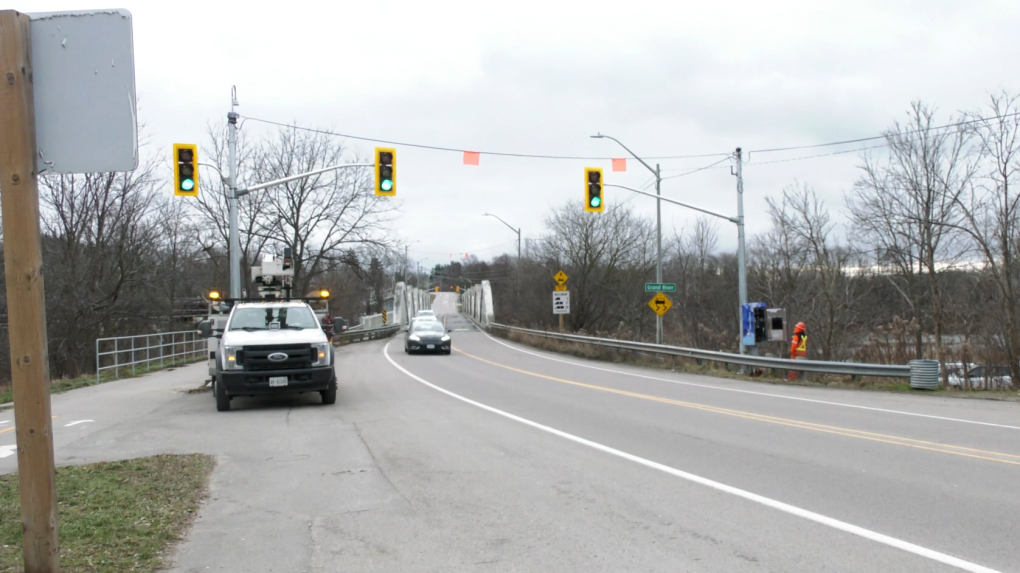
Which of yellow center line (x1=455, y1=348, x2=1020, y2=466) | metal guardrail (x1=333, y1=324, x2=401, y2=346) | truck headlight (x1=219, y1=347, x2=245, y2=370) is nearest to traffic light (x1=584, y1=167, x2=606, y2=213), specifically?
yellow center line (x1=455, y1=348, x2=1020, y2=466)

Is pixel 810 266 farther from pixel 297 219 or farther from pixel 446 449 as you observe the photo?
pixel 446 449

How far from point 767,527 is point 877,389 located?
13.2 meters

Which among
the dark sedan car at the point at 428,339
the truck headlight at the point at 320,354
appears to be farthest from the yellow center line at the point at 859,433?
the dark sedan car at the point at 428,339

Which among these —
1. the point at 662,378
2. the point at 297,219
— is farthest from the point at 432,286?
the point at 662,378

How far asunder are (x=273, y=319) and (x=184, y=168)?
4379 mm

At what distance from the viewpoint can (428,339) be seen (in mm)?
33469

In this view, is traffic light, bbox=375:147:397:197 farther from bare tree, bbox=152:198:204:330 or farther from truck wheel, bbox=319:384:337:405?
bare tree, bbox=152:198:204:330

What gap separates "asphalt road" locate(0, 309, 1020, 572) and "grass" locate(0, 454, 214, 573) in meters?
0.25

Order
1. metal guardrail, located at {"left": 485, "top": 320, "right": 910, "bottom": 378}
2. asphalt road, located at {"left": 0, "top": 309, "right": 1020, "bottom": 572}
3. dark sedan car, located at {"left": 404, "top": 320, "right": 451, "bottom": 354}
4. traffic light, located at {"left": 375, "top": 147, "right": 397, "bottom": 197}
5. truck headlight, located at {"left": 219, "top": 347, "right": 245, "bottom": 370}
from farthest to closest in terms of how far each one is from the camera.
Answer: dark sedan car, located at {"left": 404, "top": 320, "right": 451, "bottom": 354} → traffic light, located at {"left": 375, "top": 147, "right": 397, "bottom": 197} → metal guardrail, located at {"left": 485, "top": 320, "right": 910, "bottom": 378} → truck headlight, located at {"left": 219, "top": 347, "right": 245, "bottom": 370} → asphalt road, located at {"left": 0, "top": 309, "right": 1020, "bottom": 572}

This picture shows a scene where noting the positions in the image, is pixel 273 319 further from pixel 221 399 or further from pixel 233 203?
pixel 233 203

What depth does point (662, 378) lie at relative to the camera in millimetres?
21219

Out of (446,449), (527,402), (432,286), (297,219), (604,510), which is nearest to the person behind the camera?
(604,510)

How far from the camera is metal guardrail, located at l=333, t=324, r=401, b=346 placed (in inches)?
1779

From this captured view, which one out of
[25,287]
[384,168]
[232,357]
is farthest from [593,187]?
[25,287]
